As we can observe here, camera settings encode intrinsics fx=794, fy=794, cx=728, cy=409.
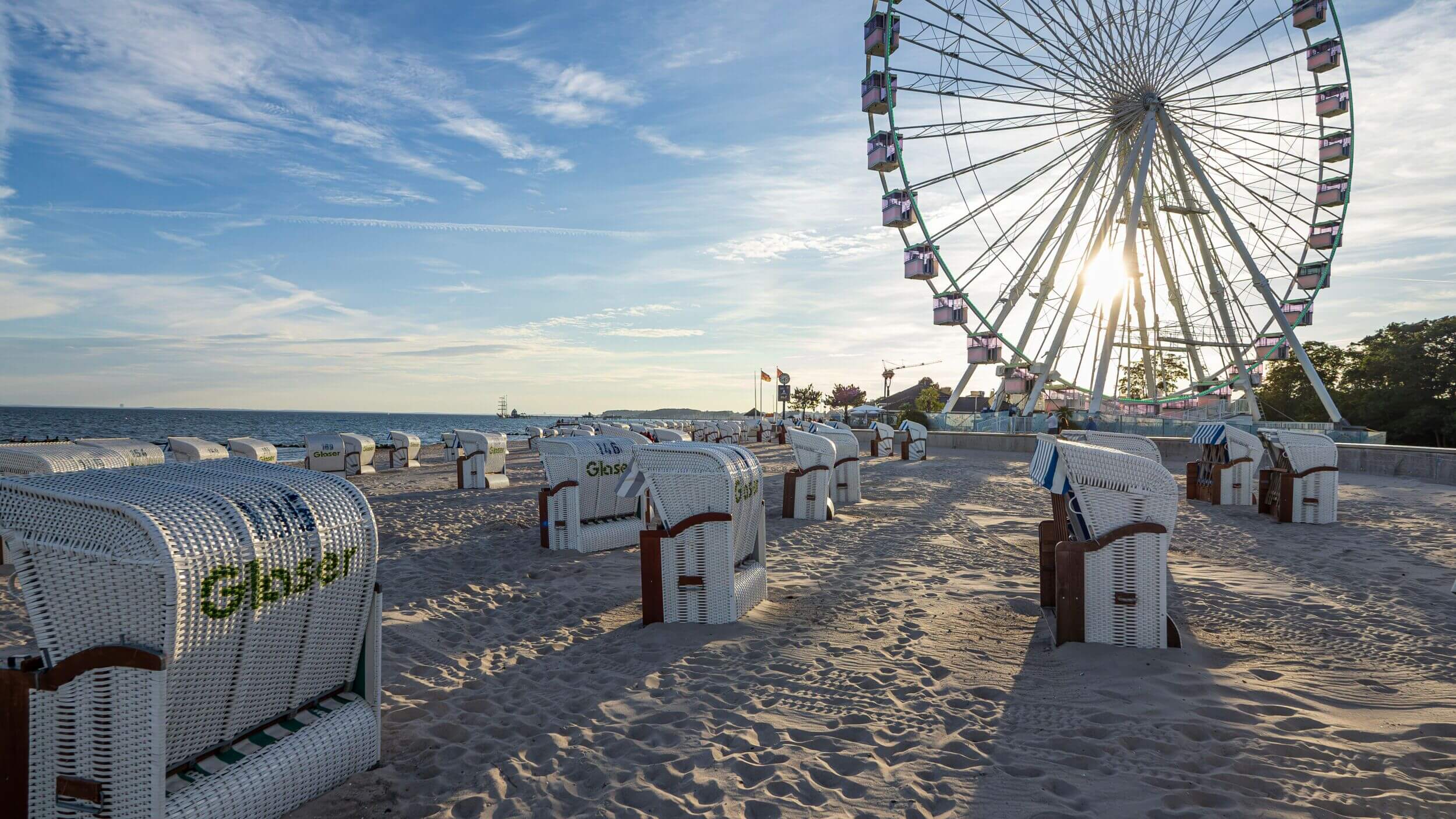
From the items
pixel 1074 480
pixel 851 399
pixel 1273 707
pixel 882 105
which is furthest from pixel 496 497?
pixel 851 399

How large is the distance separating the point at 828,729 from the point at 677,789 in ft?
2.95

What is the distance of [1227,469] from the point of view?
41.0ft

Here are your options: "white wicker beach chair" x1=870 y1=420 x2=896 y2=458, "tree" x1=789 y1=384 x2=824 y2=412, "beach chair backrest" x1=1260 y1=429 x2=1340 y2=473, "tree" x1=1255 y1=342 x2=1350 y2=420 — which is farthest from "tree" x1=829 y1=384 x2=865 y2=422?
"beach chair backrest" x1=1260 y1=429 x2=1340 y2=473

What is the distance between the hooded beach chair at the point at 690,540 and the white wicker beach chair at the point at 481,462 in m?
11.4

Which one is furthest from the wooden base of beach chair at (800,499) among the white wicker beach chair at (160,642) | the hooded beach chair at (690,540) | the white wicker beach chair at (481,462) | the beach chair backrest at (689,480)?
the white wicker beach chair at (160,642)

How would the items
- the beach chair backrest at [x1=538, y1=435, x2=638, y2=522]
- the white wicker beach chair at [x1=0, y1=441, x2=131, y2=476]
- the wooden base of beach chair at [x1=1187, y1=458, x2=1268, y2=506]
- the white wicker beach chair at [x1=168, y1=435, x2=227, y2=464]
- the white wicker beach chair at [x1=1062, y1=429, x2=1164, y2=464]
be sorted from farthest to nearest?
the white wicker beach chair at [x1=168, y1=435, x2=227, y2=464], the wooden base of beach chair at [x1=1187, y1=458, x2=1268, y2=506], the white wicker beach chair at [x1=1062, y1=429, x2=1164, y2=464], the beach chair backrest at [x1=538, y1=435, x2=638, y2=522], the white wicker beach chair at [x1=0, y1=441, x2=131, y2=476]

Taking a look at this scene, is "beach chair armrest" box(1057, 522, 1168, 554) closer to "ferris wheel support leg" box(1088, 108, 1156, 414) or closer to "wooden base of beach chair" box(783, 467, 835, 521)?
"wooden base of beach chair" box(783, 467, 835, 521)

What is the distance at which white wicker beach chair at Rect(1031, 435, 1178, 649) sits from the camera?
4773mm

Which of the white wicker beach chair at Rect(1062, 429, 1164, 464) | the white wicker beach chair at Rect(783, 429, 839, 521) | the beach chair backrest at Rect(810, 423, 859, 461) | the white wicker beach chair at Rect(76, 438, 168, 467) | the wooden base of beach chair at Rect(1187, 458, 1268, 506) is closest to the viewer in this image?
the white wicker beach chair at Rect(76, 438, 168, 467)

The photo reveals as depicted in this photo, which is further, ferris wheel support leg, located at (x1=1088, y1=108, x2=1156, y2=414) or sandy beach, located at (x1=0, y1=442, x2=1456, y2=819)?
ferris wheel support leg, located at (x1=1088, y1=108, x2=1156, y2=414)

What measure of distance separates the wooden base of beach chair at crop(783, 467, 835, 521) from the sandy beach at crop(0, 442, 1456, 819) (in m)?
3.10

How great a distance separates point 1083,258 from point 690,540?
28864 mm

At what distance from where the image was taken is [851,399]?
92.9 metres

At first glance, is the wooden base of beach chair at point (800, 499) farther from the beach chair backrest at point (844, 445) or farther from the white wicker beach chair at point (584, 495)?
the white wicker beach chair at point (584, 495)
